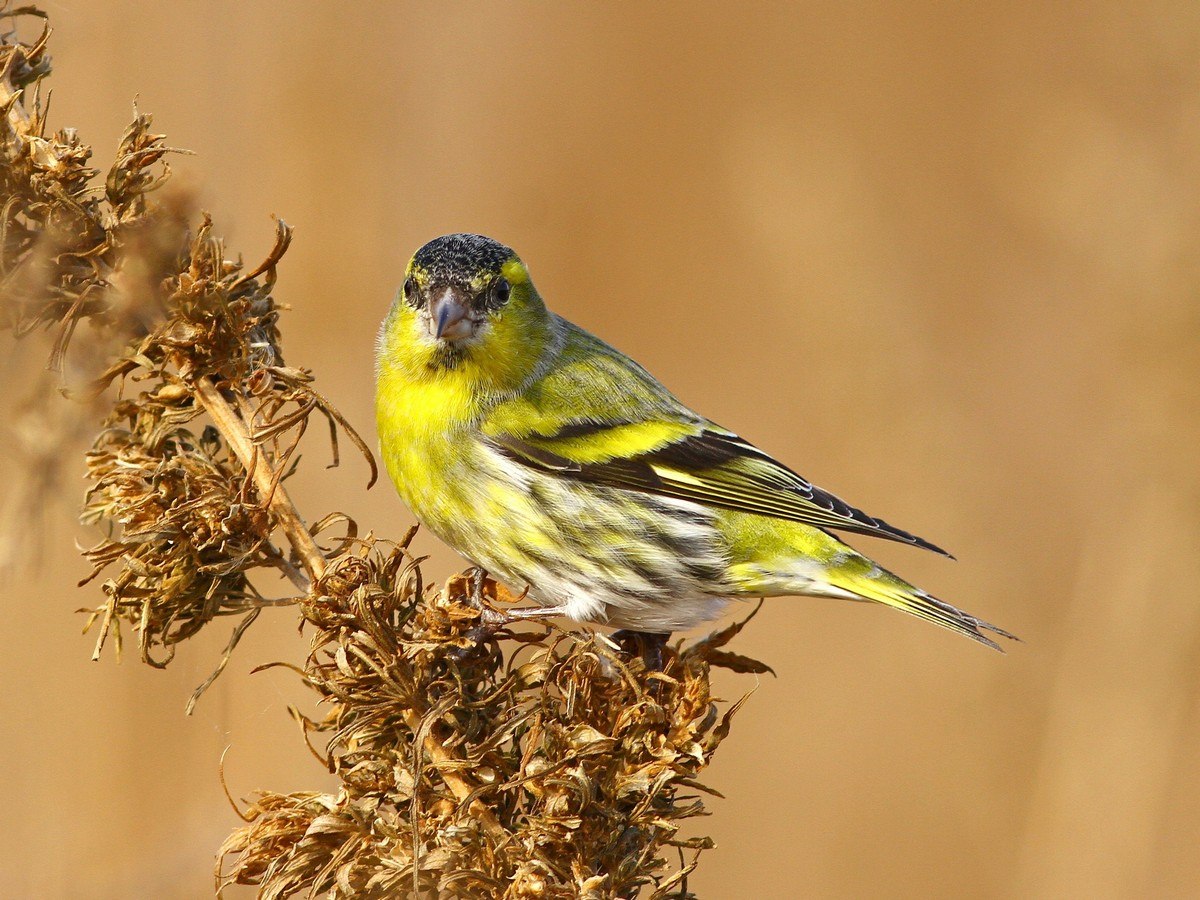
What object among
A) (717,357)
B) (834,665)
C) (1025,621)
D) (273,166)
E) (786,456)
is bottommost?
(834,665)

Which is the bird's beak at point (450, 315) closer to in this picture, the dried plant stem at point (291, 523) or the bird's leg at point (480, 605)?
the bird's leg at point (480, 605)

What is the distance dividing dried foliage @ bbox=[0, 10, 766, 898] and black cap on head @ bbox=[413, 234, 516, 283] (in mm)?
1400

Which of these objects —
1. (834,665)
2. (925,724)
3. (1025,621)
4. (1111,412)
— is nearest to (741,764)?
(834,665)

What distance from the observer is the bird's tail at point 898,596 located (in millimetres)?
4085

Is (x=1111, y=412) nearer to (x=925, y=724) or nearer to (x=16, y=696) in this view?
(x=925, y=724)

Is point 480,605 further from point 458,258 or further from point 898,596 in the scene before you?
point 898,596

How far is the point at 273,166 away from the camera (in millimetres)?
4660

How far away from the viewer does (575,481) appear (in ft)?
13.5

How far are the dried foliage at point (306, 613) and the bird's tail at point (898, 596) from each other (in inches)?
66.2

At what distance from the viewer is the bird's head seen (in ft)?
13.1

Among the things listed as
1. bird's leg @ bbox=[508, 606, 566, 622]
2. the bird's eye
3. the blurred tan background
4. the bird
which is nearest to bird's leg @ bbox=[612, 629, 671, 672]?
the bird

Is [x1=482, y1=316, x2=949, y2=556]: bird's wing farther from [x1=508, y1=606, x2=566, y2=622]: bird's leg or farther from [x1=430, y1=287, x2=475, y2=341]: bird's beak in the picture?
[x1=508, y1=606, x2=566, y2=622]: bird's leg

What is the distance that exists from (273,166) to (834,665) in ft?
12.8

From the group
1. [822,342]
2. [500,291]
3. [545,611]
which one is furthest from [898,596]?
[500,291]
